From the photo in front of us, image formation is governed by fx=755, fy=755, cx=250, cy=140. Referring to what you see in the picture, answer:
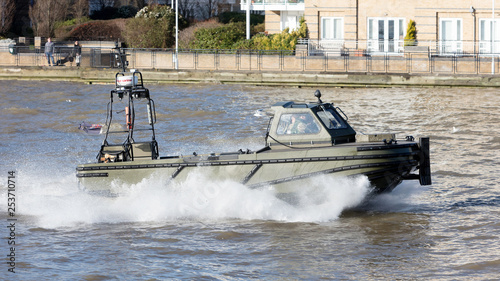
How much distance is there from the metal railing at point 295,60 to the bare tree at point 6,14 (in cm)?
1039

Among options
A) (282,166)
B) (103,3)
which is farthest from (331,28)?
(282,166)

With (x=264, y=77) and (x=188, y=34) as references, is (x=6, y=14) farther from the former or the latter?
(x=264, y=77)

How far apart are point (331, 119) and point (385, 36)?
30.6 meters

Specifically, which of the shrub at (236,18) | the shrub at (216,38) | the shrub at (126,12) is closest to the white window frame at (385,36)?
the shrub at (216,38)

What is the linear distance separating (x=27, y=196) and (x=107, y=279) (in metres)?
5.96

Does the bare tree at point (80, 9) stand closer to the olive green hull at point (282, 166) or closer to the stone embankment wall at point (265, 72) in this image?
the stone embankment wall at point (265, 72)

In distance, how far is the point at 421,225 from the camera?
13883mm

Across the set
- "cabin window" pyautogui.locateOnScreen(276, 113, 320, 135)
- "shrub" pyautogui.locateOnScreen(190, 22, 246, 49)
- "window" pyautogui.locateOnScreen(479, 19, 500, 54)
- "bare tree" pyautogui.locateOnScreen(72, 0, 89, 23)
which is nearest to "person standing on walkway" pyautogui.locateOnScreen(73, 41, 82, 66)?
"shrub" pyautogui.locateOnScreen(190, 22, 246, 49)

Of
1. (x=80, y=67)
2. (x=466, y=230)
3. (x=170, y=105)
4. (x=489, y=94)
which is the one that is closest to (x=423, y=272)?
(x=466, y=230)

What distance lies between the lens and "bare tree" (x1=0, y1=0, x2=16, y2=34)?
183 ft

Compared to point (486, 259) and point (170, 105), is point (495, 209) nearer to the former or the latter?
point (486, 259)

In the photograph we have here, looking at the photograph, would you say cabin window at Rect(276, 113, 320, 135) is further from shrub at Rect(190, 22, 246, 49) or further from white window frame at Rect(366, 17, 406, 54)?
shrub at Rect(190, 22, 246, 49)

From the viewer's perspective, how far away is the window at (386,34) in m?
43.4

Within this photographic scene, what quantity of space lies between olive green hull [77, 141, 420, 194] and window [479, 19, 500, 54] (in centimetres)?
2946
